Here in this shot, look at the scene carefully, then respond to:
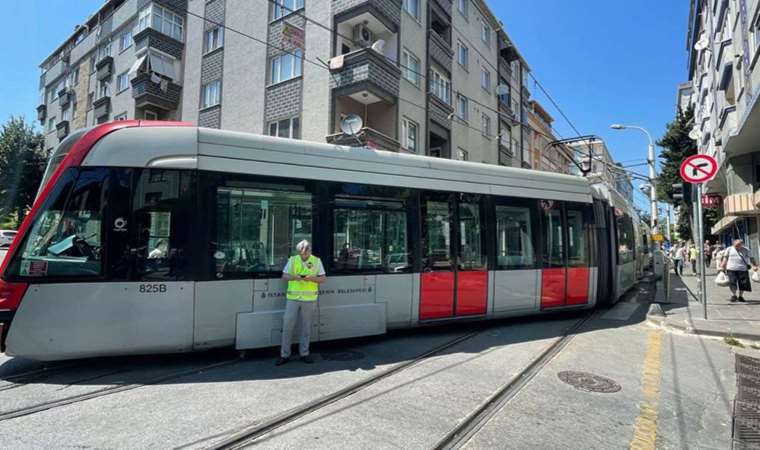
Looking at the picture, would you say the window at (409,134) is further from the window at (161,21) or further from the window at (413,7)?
the window at (161,21)

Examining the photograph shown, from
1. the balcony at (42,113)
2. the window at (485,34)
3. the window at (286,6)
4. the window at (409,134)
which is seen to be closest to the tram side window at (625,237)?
the window at (409,134)

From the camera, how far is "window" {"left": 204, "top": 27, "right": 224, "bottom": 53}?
20.5 metres

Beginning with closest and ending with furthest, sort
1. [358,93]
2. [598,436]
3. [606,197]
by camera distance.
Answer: [598,436] < [606,197] < [358,93]

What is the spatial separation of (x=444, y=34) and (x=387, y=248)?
18.8 metres

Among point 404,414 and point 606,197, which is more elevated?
point 606,197

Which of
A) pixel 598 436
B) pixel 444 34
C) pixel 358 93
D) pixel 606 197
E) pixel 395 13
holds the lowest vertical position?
pixel 598 436

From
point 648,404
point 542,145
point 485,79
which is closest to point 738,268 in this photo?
point 648,404

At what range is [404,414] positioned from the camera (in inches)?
154

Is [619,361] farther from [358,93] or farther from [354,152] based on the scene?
[358,93]

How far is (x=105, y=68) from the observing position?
86.9 feet

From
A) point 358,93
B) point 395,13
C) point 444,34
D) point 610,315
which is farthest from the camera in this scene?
point 444,34

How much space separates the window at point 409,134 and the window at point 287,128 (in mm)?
4300

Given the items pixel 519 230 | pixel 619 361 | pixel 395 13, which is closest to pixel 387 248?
pixel 519 230

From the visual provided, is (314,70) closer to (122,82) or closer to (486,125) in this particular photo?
(486,125)
